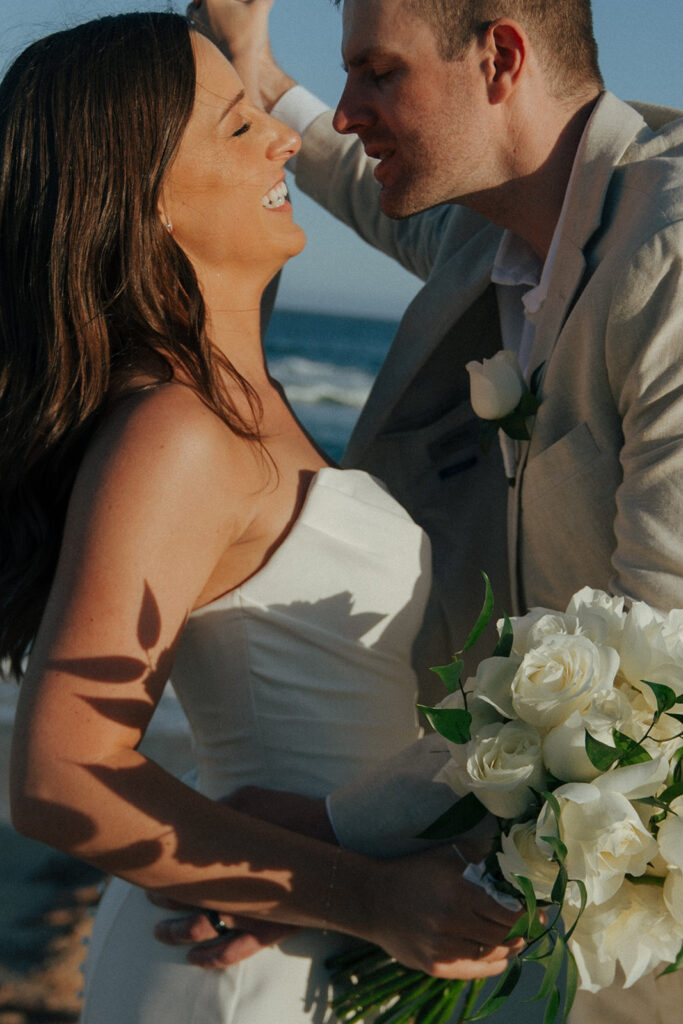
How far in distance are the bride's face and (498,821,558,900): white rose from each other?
148cm

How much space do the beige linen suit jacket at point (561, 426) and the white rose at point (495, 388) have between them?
101 millimetres

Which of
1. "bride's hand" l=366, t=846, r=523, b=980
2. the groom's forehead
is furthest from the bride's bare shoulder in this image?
the groom's forehead

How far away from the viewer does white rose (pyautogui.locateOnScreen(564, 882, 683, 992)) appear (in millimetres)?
1547

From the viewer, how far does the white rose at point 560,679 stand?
1.56 meters

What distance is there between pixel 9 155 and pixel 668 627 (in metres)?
1.61

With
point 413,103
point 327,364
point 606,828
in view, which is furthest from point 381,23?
point 327,364

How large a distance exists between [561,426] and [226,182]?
1.04 meters

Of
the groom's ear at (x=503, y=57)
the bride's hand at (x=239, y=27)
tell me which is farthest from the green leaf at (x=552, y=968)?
the bride's hand at (x=239, y=27)

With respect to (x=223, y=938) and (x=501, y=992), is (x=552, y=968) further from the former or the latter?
(x=223, y=938)

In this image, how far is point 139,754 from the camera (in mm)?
1917

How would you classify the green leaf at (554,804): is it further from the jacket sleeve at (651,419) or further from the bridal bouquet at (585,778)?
the jacket sleeve at (651,419)

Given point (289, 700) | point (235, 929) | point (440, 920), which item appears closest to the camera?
point (440, 920)

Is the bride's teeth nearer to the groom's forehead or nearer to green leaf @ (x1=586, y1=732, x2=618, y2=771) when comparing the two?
the groom's forehead

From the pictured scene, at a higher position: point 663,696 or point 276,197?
point 276,197
